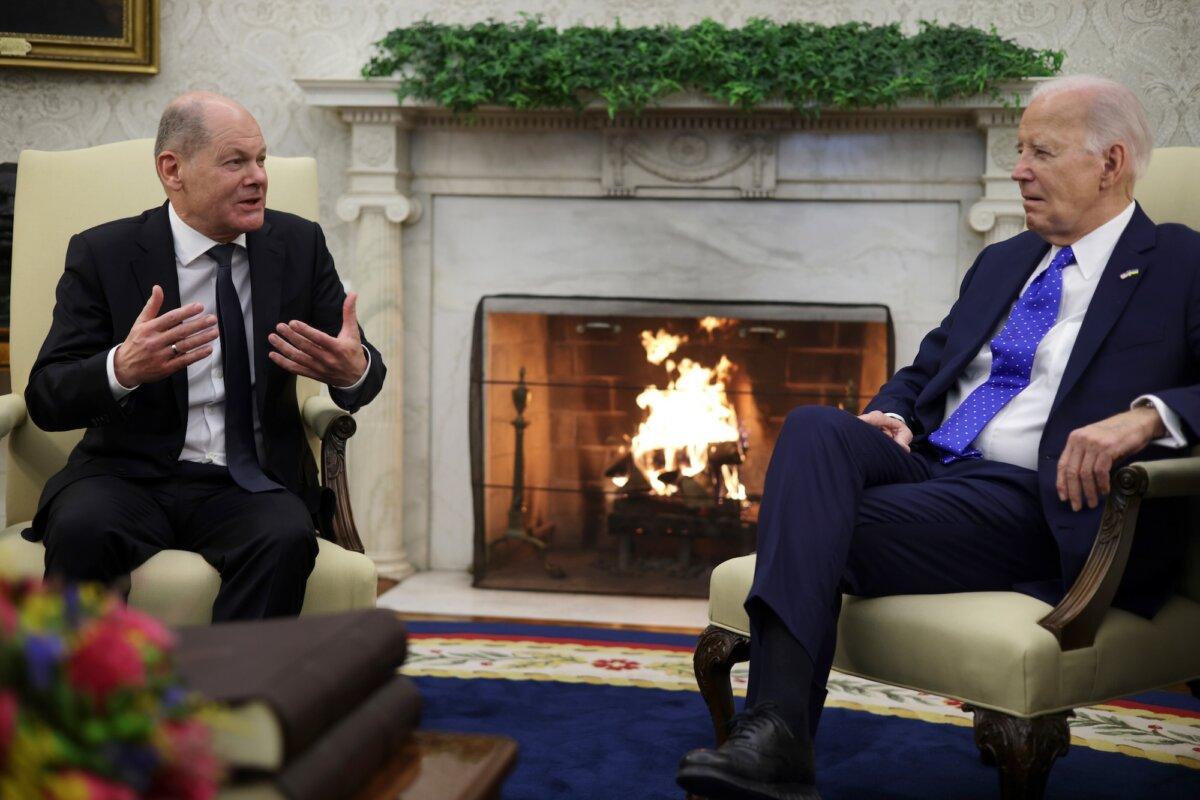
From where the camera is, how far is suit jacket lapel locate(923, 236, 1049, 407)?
2248 millimetres

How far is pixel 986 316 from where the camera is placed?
2266 mm

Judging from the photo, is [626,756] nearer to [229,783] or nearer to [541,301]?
[229,783]

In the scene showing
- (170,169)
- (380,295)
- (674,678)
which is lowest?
(674,678)

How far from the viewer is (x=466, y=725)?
2.51 m

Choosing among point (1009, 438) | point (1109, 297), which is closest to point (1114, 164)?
point (1109, 297)

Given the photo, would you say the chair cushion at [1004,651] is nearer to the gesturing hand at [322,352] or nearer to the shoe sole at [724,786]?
the shoe sole at [724,786]

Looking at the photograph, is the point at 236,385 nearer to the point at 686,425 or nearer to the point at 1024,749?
the point at 1024,749

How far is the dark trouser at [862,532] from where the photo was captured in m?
1.82

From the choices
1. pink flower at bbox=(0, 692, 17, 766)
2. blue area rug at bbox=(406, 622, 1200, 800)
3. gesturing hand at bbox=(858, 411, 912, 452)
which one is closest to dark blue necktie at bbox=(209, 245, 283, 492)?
blue area rug at bbox=(406, 622, 1200, 800)

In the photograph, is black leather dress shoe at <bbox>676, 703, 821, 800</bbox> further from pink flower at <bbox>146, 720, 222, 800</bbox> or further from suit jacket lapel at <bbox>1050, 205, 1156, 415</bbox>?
A: pink flower at <bbox>146, 720, 222, 800</bbox>

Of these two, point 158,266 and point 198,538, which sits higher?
point 158,266

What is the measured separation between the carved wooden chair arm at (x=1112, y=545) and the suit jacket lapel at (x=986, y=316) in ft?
1.65

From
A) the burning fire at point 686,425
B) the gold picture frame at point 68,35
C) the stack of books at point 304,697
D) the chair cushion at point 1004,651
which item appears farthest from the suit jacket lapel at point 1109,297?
the gold picture frame at point 68,35

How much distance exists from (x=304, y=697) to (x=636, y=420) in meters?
3.14
